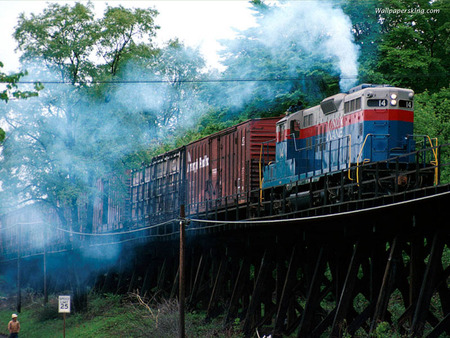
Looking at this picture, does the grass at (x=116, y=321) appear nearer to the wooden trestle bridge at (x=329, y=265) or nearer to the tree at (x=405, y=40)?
the wooden trestle bridge at (x=329, y=265)

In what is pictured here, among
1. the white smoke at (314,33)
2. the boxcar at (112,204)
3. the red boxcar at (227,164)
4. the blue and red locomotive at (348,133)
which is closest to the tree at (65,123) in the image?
the boxcar at (112,204)

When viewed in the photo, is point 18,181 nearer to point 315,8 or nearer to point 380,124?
point 315,8

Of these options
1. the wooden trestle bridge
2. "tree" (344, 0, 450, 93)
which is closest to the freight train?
the wooden trestle bridge

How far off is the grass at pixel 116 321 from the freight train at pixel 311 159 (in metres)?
3.59

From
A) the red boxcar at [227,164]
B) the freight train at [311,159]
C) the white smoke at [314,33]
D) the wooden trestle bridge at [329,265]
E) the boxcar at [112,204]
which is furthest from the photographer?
the boxcar at [112,204]

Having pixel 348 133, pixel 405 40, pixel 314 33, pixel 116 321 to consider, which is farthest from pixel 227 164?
pixel 405 40

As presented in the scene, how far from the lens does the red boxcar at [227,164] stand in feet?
78.7

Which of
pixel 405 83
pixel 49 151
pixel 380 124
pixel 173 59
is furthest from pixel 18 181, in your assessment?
pixel 173 59

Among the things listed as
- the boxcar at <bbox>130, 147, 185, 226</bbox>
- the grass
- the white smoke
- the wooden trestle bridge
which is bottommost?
the grass

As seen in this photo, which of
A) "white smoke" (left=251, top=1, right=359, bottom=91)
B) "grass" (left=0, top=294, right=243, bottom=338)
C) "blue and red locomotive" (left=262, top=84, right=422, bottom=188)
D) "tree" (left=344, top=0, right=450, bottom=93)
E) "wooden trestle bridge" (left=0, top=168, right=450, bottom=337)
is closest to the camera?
"wooden trestle bridge" (left=0, top=168, right=450, bottom=337)

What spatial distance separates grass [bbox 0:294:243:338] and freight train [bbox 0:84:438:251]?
359 cm

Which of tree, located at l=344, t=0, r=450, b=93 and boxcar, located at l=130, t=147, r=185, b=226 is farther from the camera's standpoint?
tree, located at l=344, t=0, r=450, b=93

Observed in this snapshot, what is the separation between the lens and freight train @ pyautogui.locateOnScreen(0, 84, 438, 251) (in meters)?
17.1

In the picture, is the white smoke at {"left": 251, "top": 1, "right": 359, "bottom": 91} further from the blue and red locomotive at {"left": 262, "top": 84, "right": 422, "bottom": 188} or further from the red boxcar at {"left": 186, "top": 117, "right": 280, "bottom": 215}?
the blue and red locomotive at {"left": 262, "top": 84, "right": 422, "bottom": 188}
